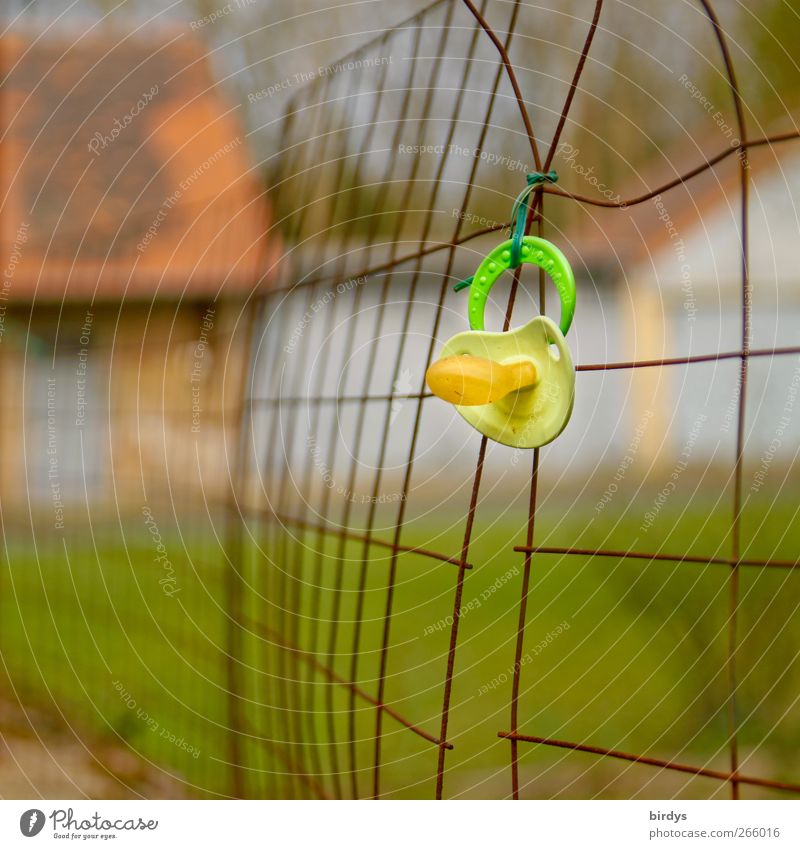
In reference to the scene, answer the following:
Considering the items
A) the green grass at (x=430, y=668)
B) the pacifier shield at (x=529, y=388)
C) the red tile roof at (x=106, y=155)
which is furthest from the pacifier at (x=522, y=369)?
the red tile roof at (x=106, y=155)

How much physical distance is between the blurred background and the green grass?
0.03ft

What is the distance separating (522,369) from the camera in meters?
0.35

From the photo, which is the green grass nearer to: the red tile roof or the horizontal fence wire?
the horizontal fence wire

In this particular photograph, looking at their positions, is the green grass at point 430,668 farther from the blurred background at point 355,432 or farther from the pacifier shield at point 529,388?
the pacifier shield at point 529,388

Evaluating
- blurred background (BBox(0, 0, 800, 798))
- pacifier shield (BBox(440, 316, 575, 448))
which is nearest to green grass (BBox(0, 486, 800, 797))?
blurred background (BBox(0, 0, 800, 798))

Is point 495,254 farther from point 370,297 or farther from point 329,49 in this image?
point 370,297

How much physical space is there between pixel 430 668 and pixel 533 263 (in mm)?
1380

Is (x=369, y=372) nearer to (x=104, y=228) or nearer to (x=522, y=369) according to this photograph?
(x=522, y=369)

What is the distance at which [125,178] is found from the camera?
7.26 feet

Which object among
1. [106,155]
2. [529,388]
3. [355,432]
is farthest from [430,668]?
[106,155]

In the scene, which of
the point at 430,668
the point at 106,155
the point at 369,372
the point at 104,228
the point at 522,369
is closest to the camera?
the point at 522,369

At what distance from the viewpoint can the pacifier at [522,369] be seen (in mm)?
340
